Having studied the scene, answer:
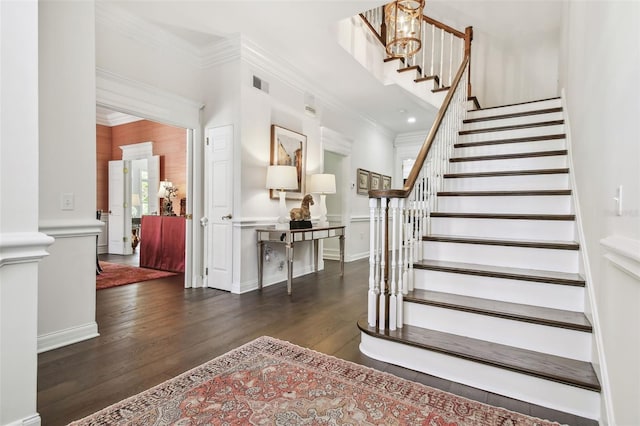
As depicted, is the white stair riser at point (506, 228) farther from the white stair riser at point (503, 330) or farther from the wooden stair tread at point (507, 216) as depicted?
the white stair riser at point (503, 330)

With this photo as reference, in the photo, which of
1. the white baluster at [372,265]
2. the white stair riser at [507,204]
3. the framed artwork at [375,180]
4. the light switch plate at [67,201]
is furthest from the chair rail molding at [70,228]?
the framed artwork at [375,180]

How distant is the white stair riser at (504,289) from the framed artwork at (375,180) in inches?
185

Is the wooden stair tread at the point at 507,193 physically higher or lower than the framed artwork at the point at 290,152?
lower

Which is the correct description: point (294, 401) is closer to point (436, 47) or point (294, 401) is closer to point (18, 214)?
point (18, 214)

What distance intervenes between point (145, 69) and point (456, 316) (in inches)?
150

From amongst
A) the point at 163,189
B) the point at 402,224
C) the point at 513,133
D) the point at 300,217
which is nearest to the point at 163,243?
the point at 163,189

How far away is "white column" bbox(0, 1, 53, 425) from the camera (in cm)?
127

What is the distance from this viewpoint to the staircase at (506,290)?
1774mm

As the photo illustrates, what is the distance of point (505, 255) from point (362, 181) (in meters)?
4.42

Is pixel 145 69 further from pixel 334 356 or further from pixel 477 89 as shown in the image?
pixel 477 89

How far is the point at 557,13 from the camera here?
507 cm

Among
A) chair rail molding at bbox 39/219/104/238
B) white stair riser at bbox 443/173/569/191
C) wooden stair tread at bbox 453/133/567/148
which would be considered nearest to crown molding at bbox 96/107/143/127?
chair rail molding at bbox 39/219/104/238

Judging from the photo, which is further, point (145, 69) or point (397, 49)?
point (397, 49)

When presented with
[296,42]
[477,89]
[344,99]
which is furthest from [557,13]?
[296,42]
